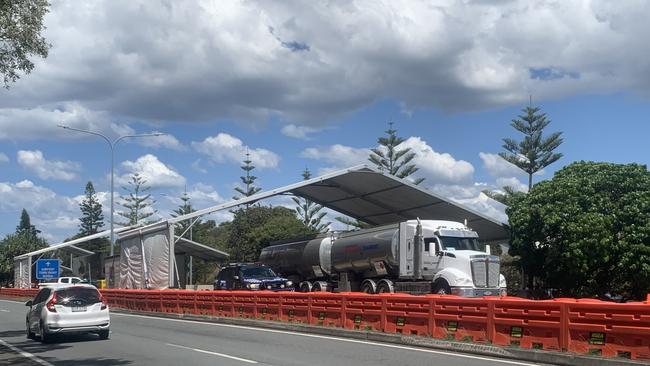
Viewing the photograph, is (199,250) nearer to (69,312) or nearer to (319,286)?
(319,286)

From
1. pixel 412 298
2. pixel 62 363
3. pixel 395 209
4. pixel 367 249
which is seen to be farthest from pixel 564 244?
pixel 62 363

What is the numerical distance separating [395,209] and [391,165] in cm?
2421

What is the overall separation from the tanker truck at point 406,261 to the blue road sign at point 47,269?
31497mm

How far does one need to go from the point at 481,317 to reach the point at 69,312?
10675 mm

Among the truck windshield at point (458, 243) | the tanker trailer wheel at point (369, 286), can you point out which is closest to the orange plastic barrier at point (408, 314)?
the truck windshield at point (458, 243)

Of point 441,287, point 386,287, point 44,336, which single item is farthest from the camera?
point 386,287

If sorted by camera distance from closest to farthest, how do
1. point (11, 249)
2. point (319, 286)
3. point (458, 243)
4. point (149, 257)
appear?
point (458, 243)
point (319, 286)
point (149, 257)
point (11, 249)

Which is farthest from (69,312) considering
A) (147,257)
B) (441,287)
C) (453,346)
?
(147,257)

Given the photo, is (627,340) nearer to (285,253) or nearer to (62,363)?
(62,363)

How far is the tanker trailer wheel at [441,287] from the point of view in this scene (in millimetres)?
25416

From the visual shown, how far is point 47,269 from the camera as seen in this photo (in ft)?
191

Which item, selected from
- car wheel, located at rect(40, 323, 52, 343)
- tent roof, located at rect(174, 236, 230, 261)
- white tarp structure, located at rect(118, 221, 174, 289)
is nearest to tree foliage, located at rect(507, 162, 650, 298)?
white tarp structure, located at rect(118, 221, 174, 289)

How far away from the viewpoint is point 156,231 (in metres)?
37.7

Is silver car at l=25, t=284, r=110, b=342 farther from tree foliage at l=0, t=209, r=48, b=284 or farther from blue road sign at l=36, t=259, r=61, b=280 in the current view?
tree foliage at l=0, t=209, r=48, b=284
